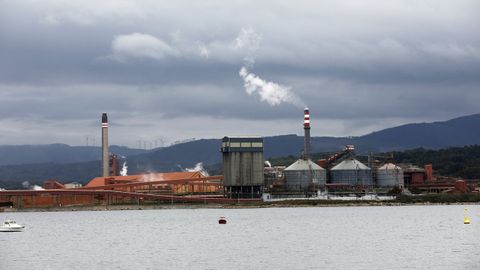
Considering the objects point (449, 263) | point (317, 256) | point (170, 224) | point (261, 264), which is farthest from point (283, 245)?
point (170, 224)

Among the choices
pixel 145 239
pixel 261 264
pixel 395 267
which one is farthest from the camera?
pixel 145 239

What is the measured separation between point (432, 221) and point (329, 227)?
1742 cm

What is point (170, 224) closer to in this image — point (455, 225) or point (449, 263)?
point (455, 225)

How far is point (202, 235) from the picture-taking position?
112 meters

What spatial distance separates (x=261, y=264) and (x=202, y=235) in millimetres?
37807

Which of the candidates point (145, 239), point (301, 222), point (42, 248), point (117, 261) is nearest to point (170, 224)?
point (301, 222)

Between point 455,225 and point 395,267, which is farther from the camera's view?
point 455,225

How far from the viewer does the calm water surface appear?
2968 inches

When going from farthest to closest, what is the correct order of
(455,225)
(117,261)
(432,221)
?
1. (432,221)
2. (455,225)
3. (117,261)

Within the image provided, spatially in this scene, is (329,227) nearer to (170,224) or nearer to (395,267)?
(170,224)

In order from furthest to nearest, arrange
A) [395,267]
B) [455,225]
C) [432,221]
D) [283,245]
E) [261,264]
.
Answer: [432,221], [455,225], [283,245], [261,264], [395,267]

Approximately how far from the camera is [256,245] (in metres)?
93.5

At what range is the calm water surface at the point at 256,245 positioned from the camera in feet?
247

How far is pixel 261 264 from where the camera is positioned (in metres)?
74.3
